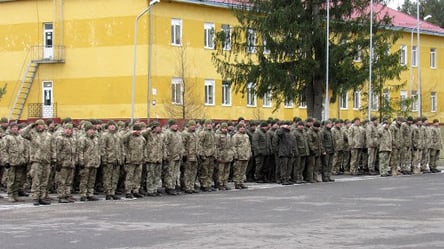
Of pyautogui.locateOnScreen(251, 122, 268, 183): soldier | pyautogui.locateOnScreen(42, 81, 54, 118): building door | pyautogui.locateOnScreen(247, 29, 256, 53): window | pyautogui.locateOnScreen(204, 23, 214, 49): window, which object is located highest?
pyautogui.locateOnScreen(204, 23, 214, 49): window

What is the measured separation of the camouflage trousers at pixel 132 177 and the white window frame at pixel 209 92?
2746 centimetres

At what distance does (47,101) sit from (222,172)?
2703cm

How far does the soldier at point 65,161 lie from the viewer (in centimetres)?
2103

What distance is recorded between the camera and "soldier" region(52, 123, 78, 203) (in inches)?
828

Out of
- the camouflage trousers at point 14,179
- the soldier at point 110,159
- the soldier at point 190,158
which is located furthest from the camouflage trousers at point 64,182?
the soldier at point 190,158

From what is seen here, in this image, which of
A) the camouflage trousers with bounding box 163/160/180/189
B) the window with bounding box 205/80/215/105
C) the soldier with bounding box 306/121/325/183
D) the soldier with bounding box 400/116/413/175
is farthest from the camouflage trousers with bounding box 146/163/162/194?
the window with bounding box 205/80/215/105

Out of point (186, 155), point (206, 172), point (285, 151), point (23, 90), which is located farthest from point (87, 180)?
point (23, 90)

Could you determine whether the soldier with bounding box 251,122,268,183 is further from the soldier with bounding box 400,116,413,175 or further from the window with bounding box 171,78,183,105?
the window with bounding box 171,78,183,105

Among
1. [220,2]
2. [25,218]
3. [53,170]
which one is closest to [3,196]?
[53,170]

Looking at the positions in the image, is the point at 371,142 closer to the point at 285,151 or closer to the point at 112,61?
the point at 285,151

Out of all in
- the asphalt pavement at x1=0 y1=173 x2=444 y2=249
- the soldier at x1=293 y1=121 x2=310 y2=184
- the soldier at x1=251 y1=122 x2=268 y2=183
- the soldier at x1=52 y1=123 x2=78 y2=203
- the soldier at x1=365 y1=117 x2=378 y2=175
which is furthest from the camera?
the soldier at x1=365 y1=117 x2=378 y2=175

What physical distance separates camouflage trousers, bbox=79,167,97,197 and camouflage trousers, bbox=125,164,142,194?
0.88 m

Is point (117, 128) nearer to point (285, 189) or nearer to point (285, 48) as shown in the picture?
point (285, 189)

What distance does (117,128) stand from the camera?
23.2 metres
